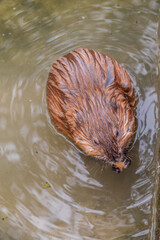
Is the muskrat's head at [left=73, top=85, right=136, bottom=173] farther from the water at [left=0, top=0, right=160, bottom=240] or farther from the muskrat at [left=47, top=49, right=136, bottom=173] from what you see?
the water at [left=0, top=0, right=160, bottom=240]

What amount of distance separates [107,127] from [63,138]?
1.02m

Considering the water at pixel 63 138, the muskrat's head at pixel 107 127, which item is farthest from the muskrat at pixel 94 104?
the water at pixel 63 138

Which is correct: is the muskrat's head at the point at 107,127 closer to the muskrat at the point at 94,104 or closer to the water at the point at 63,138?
the muskrat at the point at 94,104

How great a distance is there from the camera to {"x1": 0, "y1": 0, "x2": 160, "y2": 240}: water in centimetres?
421

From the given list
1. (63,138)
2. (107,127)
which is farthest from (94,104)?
(63,138)

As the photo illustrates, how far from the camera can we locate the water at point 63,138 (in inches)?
166

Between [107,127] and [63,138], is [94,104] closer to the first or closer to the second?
[107,127]

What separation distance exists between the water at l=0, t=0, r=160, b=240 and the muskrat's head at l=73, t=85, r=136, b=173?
50cm

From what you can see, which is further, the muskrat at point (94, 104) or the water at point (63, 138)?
the water at point (63, 138)

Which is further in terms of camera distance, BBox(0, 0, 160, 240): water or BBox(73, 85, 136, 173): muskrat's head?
BBox(0, 0, 160, 240): water

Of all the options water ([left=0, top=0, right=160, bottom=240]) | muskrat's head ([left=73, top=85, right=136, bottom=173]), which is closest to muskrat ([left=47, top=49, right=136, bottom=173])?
muskrat's head ([left=73, top=85, right=136, bottom=173])

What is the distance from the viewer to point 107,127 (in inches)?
154

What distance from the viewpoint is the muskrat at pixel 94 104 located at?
392cm

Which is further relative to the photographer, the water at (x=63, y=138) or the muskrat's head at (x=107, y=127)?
the water at (x=63, y=138)
